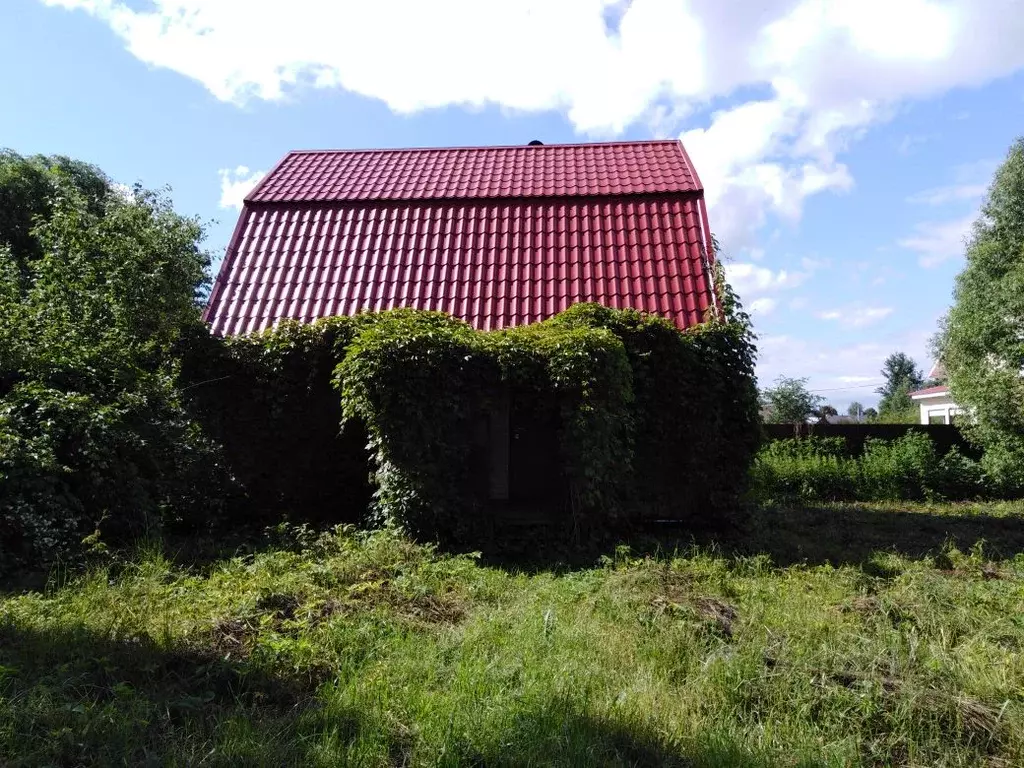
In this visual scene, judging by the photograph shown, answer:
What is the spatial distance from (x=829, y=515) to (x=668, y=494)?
14.9 ft

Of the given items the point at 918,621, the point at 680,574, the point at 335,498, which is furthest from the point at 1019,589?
the point at 335,498

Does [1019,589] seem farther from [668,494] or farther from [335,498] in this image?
[335,498]

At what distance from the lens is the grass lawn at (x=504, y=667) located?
11.1 ft

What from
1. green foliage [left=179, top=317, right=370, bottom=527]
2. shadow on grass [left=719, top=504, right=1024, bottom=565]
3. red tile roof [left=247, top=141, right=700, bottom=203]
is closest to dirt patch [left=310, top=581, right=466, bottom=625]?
green foliage [left=179, top=317, right=370, bottom=527]

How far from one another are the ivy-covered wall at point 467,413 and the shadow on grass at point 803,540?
14.6 inches

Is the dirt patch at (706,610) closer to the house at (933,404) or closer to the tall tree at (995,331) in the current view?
the tall tree at (995,331)

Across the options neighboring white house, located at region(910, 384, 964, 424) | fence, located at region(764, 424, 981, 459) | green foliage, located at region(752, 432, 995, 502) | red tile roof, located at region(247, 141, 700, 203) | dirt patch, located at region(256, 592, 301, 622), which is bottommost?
dirt patch, located at region(256, 592, 301, 622)

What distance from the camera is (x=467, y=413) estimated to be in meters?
8.20

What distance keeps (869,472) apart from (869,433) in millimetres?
2150

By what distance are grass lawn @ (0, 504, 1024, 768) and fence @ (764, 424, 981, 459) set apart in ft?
34.5

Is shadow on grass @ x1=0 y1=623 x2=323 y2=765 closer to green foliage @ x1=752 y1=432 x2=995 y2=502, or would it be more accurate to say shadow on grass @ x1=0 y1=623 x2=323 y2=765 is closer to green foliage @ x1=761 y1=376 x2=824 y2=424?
green foliage @ x1=752 y1=432 x2=995 y2=502

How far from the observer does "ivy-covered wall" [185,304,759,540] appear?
776 cm

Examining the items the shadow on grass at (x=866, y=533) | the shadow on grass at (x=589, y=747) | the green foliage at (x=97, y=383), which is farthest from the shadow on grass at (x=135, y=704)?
the shadow on grass at (x=866, y=533)

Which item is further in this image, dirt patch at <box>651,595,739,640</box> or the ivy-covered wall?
the ivy-covered wall
